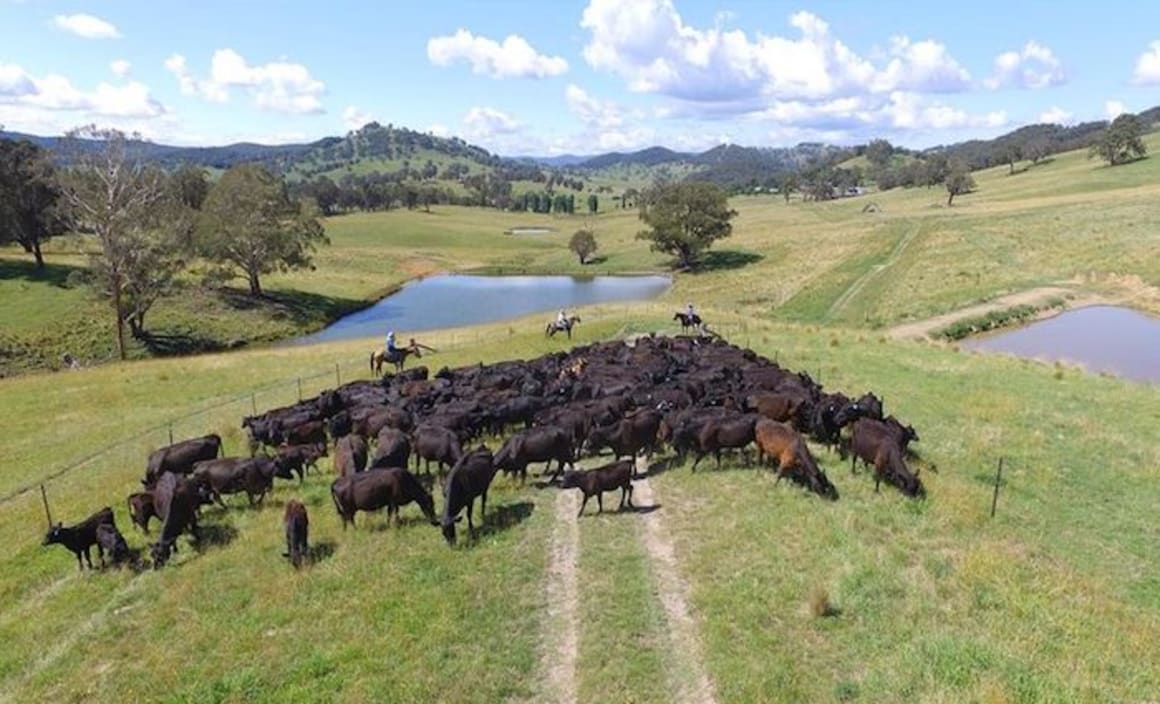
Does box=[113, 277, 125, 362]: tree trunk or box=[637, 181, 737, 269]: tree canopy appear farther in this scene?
box=[637, 181, 737, 269]: tree canopy

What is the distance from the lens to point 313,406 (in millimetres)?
23969

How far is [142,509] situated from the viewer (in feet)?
53.9

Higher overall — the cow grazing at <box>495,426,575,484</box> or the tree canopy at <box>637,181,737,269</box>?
the tree canopy at <box>637,181,737,269</box>

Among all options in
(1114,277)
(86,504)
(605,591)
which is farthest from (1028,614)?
(1114,277)

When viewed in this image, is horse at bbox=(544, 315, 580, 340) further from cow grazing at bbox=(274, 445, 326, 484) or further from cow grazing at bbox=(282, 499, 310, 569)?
cow grazing at bbox=(282, 499, 310, 569)

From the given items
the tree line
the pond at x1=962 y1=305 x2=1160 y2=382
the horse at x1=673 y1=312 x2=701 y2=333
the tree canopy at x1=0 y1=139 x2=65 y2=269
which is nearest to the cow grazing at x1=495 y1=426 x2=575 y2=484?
the horse at x1=673 y1=312 x2=701 y2=333

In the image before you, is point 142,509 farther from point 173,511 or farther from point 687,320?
point 687,320

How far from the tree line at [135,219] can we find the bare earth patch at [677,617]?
161ft

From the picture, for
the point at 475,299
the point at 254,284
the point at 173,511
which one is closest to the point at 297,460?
the point at 173,511

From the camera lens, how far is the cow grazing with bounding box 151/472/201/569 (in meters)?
14.9

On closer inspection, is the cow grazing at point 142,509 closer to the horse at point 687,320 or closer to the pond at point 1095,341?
the horse at point 687,320

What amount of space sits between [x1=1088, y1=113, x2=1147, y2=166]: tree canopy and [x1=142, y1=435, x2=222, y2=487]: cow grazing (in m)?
161

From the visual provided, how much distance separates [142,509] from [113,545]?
1.69 m

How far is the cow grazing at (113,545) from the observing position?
1487 centimetres
